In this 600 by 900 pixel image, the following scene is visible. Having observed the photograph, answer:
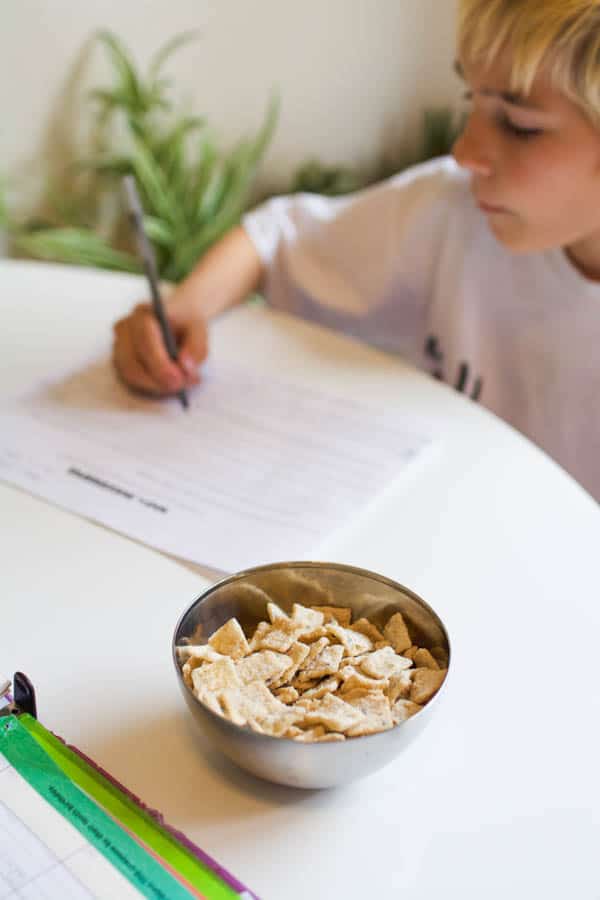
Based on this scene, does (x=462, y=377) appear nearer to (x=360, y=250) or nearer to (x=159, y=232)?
(x=360, y=250)

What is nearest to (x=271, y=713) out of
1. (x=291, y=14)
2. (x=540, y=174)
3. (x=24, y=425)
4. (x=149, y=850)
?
(x=149, y=850)

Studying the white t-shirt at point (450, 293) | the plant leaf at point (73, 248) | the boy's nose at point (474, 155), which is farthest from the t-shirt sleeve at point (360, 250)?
the plant leaf at point (73, 248)

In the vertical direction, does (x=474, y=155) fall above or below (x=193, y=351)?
above

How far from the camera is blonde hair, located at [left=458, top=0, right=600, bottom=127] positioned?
0.76 metres

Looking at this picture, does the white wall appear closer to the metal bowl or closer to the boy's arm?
the boy's arm

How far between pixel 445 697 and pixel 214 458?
1.07 ft

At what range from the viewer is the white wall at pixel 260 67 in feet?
4.74

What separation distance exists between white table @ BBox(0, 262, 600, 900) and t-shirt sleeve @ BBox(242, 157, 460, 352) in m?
0.36

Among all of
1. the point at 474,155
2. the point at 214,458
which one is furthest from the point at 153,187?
the point at 214,458

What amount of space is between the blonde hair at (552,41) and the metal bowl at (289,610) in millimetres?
531

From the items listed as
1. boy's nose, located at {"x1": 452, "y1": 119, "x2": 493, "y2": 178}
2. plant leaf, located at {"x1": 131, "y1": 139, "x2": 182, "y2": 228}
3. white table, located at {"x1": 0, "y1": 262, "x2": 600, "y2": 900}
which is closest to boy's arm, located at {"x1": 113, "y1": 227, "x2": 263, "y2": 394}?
white table, located at {"x1": 0, "y1": 262, "x2": 600, "y2": 900}

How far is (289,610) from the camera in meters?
0.52

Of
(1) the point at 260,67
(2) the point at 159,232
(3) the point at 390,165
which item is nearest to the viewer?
(2) the point at 159,232

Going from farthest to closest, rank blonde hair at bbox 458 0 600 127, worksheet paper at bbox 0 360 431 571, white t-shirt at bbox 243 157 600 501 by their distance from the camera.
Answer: white t-shirt at bbox 243 157 600 501 < blonde hair at bbox 458 0 600 127 < worksheet paper at bbox 0 360 431 571
